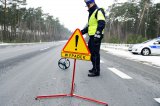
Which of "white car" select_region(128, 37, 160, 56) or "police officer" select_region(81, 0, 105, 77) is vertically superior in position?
"police officer" select_region(81, 0, 105, 77)

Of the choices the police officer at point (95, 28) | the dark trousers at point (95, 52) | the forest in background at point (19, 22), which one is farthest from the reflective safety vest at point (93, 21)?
the forest in background at point (19, 22)

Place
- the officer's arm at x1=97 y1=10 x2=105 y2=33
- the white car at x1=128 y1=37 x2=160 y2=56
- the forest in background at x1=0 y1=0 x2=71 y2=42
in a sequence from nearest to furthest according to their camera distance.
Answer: the officer's arm at x1=97 y1=10 x2=105 y2=33
the white car at x1=128 y1=37 x2=160 y2=56
the forest in background at x1=0 y1=0 x2=71 y2=42

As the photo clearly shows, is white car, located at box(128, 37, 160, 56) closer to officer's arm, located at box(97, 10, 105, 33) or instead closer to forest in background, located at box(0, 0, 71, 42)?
officer's arm, located at box(97, 10, 105, 33)

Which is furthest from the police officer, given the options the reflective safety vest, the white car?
the white car

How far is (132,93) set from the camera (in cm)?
554

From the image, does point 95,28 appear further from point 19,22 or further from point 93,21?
point 19,22

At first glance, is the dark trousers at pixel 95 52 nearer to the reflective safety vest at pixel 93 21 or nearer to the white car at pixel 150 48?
the reflective safety vest at pixel 93 21

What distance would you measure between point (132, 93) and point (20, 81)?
110 inches

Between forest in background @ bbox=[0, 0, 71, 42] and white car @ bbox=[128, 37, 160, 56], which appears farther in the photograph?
forest in background @ bbox=[0, 0, 71, 42]

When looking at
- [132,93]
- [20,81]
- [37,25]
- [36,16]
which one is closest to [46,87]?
[20,81]

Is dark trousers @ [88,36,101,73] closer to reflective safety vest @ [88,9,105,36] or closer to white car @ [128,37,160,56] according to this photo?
reflective safety vest @ [88,9,105,36]

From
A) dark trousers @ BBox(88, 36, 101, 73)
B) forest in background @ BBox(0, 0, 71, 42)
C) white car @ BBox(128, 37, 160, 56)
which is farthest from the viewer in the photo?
forest in background @ BBox(0, 0, 71, 42)

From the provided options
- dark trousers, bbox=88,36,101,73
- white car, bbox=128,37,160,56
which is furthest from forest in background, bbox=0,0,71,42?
dark trousers, bbox=88,36,101,73

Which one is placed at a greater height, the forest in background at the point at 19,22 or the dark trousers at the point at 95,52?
the forest in background at the point at 19,22
